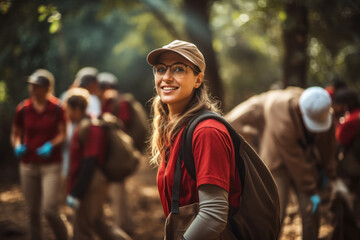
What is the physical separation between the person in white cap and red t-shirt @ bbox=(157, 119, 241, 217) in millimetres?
2229

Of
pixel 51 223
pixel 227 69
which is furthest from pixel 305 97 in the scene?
pixel 227 69

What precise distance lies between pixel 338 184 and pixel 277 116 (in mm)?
1281

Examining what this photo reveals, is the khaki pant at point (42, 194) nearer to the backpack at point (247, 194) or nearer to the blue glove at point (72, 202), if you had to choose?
the blue glove at point (72, 202)

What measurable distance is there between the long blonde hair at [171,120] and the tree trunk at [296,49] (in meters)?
4.42

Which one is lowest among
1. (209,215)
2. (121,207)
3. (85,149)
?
(121,207)

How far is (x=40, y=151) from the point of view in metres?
5.35

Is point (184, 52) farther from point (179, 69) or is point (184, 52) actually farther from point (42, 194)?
point (42, 194)

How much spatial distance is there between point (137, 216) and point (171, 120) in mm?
5716

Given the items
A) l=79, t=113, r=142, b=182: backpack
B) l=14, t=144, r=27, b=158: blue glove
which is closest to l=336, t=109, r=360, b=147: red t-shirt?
l=79, t=113, r=142, b=182: backpack

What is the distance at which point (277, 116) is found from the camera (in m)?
4.44

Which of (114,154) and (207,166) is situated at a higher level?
(207,166)

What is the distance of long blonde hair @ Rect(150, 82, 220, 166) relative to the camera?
2420 mm

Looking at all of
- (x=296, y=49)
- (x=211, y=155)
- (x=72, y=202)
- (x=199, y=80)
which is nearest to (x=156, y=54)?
(x=199, y=80)

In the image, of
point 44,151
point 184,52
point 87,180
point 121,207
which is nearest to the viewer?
point 184,52
